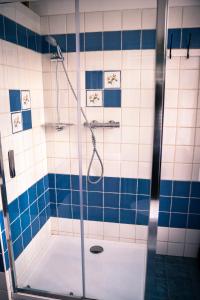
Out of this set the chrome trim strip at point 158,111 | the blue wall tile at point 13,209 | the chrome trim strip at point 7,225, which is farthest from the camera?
the blue wall tile at point 13,209

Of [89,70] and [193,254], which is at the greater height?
[89,70]

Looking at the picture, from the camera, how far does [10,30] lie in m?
1.66

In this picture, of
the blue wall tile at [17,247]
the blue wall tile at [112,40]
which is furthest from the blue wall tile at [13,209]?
the blue wall tile at [112,40]

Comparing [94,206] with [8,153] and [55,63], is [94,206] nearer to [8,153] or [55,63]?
[8,153]

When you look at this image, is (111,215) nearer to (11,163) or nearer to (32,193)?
(32,193)

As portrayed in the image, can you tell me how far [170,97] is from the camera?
6.38 feet

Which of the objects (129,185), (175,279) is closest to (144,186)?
(129,185)

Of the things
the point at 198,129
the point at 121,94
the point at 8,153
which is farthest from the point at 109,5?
the point at 8,153

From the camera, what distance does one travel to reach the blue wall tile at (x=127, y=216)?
2.26 metres

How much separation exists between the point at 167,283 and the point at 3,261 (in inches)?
46.1

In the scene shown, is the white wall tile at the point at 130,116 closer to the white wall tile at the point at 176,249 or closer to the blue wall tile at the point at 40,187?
the blue wall tile at the point at 40,187

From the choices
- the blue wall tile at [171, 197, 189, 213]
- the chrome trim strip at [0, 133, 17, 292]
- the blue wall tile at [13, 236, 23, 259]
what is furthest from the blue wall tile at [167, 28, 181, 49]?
the blue wall tile at [13, 236, 23, 259]

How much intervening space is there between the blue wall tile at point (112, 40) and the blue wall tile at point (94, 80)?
0.68 ft

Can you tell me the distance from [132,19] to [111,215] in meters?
1.62
